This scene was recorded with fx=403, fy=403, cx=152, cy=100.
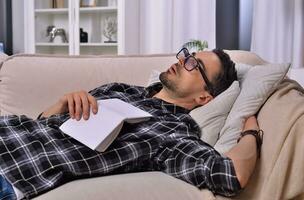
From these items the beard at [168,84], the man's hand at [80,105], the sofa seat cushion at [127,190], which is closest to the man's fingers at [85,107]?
the man's hand at [80,105]

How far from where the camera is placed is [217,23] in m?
2.94

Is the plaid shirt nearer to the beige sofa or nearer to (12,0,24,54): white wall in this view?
the beige sofa

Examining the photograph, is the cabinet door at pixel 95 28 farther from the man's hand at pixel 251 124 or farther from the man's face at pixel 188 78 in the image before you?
the man's hand at pixel 251 124

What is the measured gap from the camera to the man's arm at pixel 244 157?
3.34 ft

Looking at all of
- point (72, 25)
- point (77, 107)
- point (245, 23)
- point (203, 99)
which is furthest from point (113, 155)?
point (72, 25)

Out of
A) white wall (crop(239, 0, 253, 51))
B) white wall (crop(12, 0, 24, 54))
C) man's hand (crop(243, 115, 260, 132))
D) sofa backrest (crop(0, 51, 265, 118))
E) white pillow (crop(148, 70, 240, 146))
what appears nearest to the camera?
man's hand (crop(243, 115, 260, 132))

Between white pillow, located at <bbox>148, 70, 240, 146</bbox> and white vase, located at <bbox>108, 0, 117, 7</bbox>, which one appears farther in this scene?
white vase, located at <bbox>108, 0, 117, 7</bbox>

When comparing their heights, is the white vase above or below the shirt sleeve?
above

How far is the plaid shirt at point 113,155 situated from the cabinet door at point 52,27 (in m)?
2.16

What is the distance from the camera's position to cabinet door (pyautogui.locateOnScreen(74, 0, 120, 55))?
129 inches

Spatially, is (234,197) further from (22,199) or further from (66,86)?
(66,86)

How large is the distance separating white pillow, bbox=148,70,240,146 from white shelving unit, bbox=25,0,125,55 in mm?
1819

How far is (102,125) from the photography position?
1.19 meters

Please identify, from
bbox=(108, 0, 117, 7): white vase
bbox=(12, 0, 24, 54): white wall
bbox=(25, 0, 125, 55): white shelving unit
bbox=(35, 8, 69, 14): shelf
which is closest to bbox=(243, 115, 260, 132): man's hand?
bbox=(25, 0, 125, 55): white shelving unit
